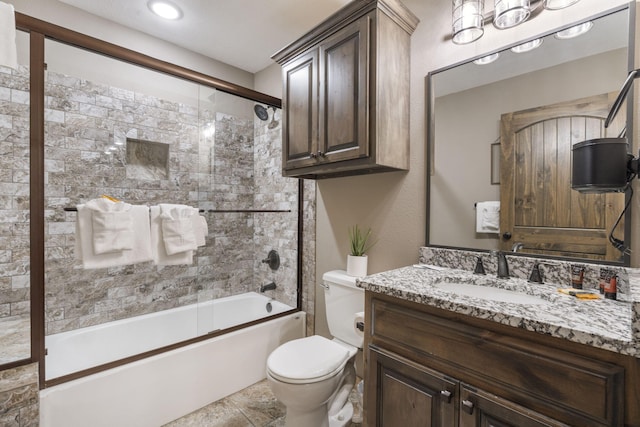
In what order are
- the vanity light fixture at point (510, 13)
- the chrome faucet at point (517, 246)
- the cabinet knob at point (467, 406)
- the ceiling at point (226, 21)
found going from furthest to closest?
the ceiling at point (226, 21) → the chrome faucet at point (517, 246) → the vanity light fixture at point (510, 13) → the cabinet knob at point (467, 406)

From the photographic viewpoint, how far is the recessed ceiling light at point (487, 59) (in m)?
1.41

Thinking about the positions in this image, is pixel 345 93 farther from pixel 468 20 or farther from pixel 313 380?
pixel 313 380

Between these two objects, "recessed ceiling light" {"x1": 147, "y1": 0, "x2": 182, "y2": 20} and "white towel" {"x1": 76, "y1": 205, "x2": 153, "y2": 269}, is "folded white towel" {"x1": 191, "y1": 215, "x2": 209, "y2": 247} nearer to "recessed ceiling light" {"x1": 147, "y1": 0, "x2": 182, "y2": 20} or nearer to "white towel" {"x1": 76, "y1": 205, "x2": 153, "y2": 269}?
"white towel" {"x1": 76, "y1": 205, "x2": 153, "y2": 269}

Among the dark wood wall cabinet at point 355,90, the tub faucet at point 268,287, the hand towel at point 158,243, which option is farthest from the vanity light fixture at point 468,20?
the tub faucet at point 268,287

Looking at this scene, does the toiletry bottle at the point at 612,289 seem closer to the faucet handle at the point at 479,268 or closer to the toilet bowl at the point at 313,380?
the faucet handle at the point at 479,268

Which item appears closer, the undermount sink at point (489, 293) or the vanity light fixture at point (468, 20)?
the undermount sink at point (489, 293)

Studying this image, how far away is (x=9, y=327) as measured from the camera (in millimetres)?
1626

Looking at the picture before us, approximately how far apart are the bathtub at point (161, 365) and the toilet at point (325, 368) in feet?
1.88

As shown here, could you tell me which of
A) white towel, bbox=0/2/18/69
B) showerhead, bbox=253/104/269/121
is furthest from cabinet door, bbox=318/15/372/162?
white towel, bbox=0/2/18/69

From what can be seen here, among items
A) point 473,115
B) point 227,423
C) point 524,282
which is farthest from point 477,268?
point 227,423

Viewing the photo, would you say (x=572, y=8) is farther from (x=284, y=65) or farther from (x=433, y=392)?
(x=433, y=392)

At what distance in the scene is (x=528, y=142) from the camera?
1313 millimetres

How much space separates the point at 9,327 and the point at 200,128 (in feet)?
6.10

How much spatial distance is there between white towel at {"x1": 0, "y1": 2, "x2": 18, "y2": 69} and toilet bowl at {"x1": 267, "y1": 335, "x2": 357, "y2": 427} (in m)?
1.60
